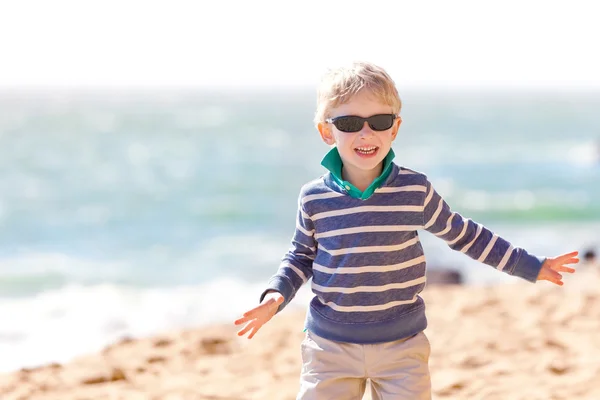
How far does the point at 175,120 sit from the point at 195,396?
1937 inches

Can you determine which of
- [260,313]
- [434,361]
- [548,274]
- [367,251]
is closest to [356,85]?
[367,251]

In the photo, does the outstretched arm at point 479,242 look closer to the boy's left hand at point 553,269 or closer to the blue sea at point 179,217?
the boy's left hand at point 553,269

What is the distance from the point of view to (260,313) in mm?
2545

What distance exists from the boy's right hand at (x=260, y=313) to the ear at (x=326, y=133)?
55cm

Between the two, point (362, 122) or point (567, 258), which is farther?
point (567, 258)

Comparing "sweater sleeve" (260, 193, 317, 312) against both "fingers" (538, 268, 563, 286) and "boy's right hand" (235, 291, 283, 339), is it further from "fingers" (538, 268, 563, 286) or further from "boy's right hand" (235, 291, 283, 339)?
"fingers" (538, 268, 563, 286)

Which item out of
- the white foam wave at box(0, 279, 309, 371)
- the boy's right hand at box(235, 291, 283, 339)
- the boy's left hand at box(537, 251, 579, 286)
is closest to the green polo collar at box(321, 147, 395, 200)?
the boy's right hand at box(235, 291, 283, 339)

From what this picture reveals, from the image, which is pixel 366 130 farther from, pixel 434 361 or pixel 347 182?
pixel 434 361

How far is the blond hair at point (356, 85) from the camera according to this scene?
8.14 feet

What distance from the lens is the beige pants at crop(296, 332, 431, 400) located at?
8.40 ft

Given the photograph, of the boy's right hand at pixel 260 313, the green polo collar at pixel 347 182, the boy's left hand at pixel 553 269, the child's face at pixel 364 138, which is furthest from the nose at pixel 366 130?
the boy's left hand at pixel 553 269

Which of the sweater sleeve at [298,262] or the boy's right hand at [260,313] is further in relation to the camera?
the sweater sleeve at [298,262]

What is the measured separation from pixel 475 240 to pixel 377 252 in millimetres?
365

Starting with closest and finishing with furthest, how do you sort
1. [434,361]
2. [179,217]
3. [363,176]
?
[363,176]
[434,361]
[179,217]
